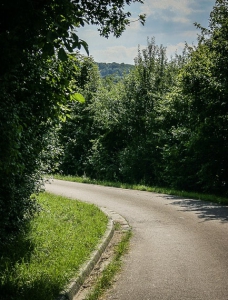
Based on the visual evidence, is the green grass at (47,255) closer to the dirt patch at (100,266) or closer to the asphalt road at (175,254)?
the dirt patch at (100,266)

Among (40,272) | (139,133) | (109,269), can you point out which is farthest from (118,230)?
(139,133)

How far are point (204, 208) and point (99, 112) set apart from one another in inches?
679

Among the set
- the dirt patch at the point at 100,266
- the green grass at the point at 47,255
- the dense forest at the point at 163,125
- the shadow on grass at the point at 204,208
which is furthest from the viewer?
the dense forest at the point at 163,125

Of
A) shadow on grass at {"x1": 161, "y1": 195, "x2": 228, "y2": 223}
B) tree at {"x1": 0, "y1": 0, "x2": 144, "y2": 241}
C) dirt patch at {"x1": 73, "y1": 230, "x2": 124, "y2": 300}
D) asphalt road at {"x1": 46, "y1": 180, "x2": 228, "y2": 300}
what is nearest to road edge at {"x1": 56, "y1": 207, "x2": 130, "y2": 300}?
dirt patch at {"x1": 73, "y1": 230, "x2": 124, "y2": 300}

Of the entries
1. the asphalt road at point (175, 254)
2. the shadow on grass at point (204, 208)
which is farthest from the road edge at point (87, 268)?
the shadow on grass at point (204, 208)

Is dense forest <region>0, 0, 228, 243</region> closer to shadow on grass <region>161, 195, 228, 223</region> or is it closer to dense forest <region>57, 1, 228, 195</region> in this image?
dense forest <region>57, 1, 228, 195</region>

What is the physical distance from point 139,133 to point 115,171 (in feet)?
12.0

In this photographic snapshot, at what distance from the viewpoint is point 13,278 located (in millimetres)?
5512

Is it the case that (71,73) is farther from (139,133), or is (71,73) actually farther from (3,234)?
(139,133)

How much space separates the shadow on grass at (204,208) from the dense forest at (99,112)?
3.24 meters

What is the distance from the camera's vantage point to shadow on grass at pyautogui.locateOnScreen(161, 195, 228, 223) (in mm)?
11844

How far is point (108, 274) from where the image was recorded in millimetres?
6340

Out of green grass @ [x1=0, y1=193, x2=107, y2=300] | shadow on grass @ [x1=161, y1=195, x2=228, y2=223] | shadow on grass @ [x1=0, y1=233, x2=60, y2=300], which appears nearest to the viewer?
shadow on grass @ [x1=0, y1=233, x2=60, y2=300]

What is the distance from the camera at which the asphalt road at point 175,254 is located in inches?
220
